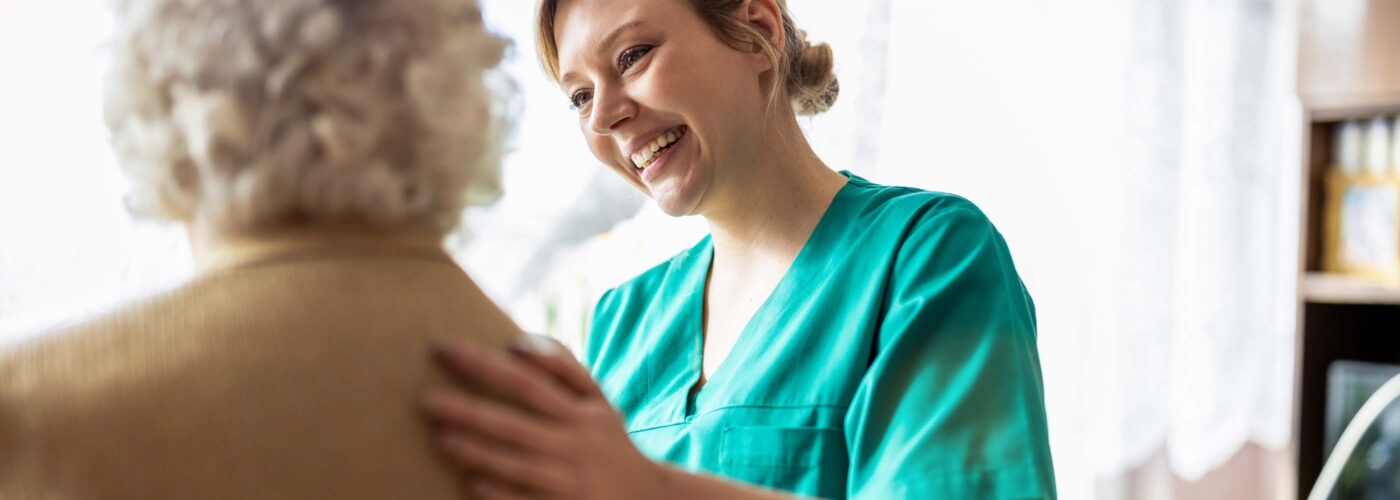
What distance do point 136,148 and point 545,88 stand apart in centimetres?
116

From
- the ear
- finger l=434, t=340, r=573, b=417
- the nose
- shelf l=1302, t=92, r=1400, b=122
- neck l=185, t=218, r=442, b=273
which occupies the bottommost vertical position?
finger l=434, t=340, r=573, b=417

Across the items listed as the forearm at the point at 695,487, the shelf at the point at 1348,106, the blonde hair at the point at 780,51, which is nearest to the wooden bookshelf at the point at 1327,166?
the shelf at the point at 1348,106

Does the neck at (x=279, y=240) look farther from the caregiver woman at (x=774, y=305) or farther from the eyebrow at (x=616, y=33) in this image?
the eyebrow at (x=616, y=33)

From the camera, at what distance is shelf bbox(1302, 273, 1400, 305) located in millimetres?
2514

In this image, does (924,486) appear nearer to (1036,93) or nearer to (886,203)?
(886,203)

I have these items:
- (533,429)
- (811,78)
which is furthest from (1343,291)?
(533,429)

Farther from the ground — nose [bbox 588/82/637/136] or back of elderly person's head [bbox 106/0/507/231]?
nose [bbox 588/82/637/136]

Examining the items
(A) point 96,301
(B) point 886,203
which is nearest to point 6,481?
(A) point 96,301

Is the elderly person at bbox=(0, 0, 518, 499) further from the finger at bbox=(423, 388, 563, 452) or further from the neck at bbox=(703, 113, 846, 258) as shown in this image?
the neck at bbox=(703, 113, 846, 258)

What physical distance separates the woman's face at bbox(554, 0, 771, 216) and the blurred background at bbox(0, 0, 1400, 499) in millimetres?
125

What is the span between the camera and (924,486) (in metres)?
1.01

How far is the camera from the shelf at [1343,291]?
2.51 meters

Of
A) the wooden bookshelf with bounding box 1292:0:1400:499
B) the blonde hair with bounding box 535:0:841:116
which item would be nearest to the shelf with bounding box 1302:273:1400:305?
the wooden bookshelf with bounding box 1292:0:1400:499

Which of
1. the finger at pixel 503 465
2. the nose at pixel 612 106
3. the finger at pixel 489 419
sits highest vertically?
the nose at pixel 612 106
